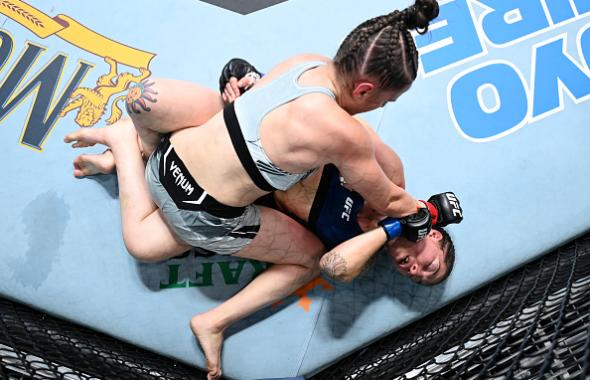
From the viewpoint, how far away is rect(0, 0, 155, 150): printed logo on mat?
1379 millimetres

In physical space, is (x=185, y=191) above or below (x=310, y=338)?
above

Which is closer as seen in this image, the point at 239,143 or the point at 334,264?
the point at 239,143

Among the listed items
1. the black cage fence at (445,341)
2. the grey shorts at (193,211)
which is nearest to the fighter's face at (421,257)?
the black cage fence at (445,341)

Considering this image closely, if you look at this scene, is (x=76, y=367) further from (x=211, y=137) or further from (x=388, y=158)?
(x=388, y=158)

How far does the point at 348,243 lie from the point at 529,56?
2.43ft

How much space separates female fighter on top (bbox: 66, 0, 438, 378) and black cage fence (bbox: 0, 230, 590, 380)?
0.22 meters

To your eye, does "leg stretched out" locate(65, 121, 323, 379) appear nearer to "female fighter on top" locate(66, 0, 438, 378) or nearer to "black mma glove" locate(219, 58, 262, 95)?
"female fighter on top" locate(66, 0, 438, 378)

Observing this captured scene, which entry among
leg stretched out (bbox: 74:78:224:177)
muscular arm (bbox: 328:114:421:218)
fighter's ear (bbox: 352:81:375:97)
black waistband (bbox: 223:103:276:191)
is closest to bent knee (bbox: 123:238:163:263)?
leg stretched out (bbox: 74:78:224:177)

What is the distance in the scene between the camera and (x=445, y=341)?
1269 millimetres

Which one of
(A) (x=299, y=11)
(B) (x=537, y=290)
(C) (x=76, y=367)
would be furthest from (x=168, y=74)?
(B) (x=537, y=290)

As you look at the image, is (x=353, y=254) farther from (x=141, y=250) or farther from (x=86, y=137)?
(x=86, y=137)

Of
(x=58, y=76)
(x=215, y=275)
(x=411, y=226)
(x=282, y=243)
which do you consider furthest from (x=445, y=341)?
(x=58, y=76)

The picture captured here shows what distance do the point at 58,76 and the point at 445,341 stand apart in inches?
43.5

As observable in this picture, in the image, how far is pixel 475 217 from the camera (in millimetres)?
1353
